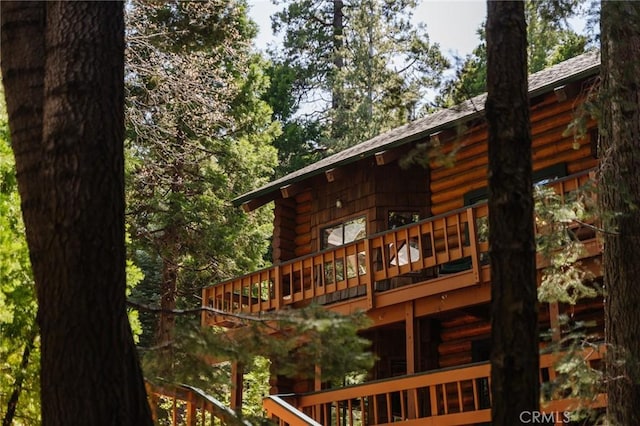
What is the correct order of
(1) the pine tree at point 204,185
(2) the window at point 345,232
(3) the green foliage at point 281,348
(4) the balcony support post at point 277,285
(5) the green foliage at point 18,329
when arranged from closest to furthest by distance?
1. (3) the green foliage at point 281,348
2. (5) the green foliage at point 18,329
3. (4) the balcony support post at point 277,285
4. (2) the window at point 345,232
5. (1) the pine tree at point 204,185

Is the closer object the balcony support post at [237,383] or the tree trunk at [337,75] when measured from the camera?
the balcony support post at [237,383]

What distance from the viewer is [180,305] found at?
2825cm

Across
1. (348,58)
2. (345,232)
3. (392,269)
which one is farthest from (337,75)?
(392,269)

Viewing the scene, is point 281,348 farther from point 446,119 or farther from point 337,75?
point 337,75

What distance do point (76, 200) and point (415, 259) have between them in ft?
39.2

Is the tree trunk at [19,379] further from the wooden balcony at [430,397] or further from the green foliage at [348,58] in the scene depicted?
the green foliage at [348,58]

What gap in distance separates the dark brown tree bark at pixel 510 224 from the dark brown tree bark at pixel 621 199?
2.91 m

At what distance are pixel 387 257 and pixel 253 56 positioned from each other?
761 inches

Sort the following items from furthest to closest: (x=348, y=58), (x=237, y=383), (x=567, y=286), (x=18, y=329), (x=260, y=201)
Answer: (x=348, y=58) < (x=260, y=201) < (x=237, y=383) < (x=18, y=329) < (x=567, y=286)

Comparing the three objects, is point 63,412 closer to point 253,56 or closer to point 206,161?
point 206,161

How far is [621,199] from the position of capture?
9.48m

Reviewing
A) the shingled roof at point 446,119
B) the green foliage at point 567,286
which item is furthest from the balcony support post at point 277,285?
the green foliage at point 567,286

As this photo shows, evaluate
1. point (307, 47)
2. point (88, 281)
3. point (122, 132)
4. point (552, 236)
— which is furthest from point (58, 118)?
point (307, 47)

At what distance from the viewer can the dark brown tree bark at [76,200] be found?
5617 mm
